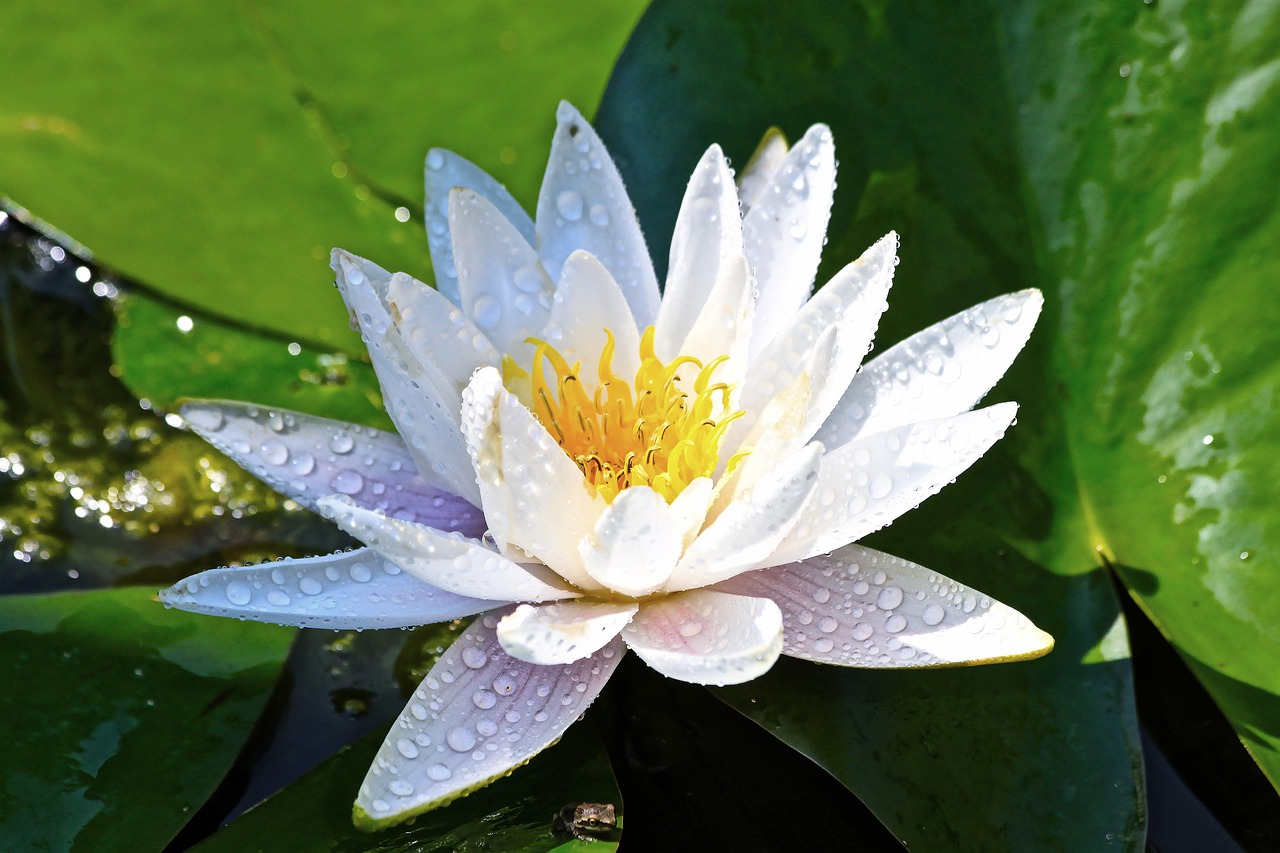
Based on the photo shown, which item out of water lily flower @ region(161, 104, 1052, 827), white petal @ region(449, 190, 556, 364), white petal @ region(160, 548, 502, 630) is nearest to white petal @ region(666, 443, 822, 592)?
water lily flower @ region(161, 104, 1052, 827)

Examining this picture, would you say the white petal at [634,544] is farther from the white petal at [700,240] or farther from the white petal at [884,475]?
the white petal at [700,240]

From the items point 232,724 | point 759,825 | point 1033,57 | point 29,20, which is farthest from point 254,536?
point 1033,57

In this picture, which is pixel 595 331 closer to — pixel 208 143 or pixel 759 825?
pixel 759 825

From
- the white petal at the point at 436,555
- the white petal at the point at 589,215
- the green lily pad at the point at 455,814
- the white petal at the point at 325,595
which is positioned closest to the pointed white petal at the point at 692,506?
the white petal at the point at 436,555

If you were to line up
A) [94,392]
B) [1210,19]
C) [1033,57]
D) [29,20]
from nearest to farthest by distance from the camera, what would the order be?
1. [1210,19]
2. [1033,57]
3. [94,392]
4. [29,20]

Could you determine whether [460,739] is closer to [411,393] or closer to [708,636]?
[708,636]

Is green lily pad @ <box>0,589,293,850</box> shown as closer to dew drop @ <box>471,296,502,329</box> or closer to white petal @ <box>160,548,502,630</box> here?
white petal @ <box>160,548,502,630</box>

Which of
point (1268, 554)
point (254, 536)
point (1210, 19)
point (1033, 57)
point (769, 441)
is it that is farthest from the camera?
point (254, 536)
